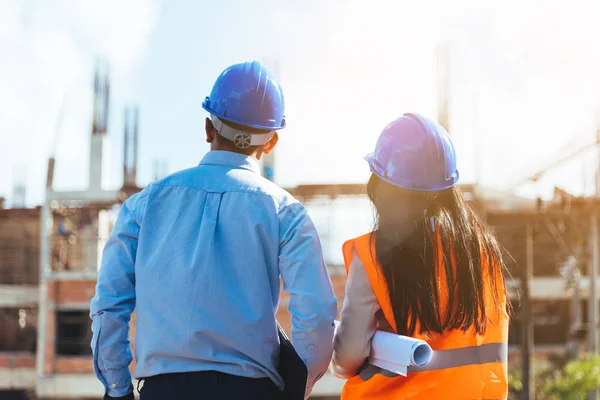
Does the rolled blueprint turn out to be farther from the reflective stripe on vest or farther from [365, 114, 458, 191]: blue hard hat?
[365, 114, 458, 191]: blue hard hat

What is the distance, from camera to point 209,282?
187 centimetres

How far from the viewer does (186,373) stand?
6.08 feet

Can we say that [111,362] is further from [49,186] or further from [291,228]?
[49,186]

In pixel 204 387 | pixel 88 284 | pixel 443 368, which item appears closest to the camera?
pixel 204 387

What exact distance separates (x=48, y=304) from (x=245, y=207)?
1986 centimetres

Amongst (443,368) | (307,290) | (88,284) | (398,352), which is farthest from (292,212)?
(88,284)

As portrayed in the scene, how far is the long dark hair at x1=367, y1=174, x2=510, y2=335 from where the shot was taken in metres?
1.97

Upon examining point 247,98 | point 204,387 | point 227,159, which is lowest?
point 204,387

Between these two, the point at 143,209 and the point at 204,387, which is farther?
the point at 143,209

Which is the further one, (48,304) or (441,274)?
(48,304)

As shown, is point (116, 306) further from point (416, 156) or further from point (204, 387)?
point (416, 156)

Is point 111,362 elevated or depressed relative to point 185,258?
depressed

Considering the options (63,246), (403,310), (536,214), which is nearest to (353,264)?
(403,310)

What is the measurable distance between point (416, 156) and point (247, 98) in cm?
55
